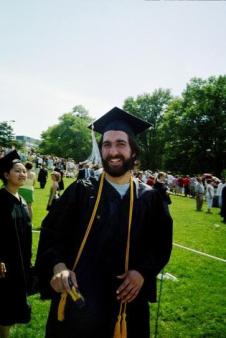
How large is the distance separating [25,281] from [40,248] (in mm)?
1550

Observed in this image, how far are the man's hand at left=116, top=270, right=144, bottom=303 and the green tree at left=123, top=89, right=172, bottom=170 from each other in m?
59.8

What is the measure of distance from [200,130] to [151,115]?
64.4ft

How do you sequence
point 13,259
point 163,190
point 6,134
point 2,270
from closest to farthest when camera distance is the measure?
point 2,270, point 13,259, point 163,190, point 6,134

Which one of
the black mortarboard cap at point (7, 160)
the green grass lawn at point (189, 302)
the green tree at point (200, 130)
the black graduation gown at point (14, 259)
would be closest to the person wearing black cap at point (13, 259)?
the black graduation gown at point (14, 259)

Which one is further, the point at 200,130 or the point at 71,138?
the point at 71,138

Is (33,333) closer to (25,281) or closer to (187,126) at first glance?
(25,281)

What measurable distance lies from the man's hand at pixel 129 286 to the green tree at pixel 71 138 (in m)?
73.0

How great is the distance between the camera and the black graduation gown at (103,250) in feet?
8.05

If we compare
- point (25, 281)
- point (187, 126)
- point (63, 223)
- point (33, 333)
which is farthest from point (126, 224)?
point (187, 126)

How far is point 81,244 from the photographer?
99.9 inches

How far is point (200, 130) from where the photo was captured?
1879 inches

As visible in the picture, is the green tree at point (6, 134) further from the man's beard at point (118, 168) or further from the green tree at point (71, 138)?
the man's beard at point (118, 168)

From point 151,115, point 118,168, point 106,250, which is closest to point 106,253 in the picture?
point 106,250

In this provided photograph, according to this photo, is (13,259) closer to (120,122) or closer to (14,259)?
(14,259)
